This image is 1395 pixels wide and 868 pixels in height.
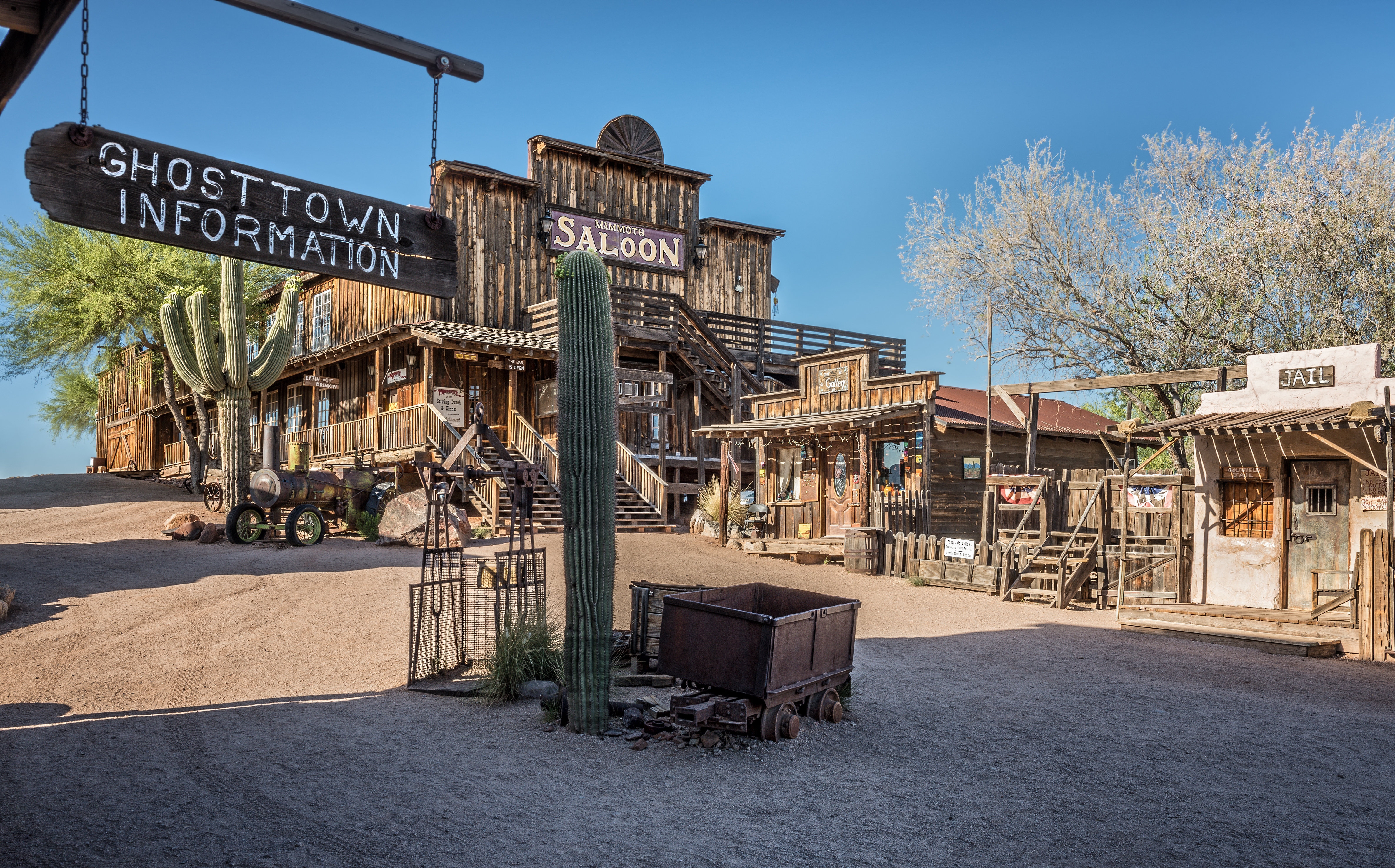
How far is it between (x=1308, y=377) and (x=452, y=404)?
18.1 m

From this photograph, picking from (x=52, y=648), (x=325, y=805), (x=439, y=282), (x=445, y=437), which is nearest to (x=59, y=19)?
(x=439, y=282)

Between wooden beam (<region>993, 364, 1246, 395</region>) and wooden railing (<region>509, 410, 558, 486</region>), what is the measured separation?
974cm

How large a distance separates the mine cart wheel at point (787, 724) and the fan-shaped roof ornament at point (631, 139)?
23.3m

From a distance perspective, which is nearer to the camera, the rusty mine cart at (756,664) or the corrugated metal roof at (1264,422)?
the rusty mine cart at (756,664)

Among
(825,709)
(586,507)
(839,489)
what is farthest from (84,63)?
(839,489)

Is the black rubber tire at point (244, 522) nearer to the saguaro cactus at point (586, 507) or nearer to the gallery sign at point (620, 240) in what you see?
the gallery sign at point (620, 240)

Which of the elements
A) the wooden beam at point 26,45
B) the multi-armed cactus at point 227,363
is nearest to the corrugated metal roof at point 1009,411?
the multi-armed cactus at point 227,363

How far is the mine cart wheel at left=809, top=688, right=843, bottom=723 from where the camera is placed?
745 centimetres

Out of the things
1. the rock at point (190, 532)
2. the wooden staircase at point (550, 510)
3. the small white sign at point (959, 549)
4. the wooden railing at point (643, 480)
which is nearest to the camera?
the small white sign at point (959, 549)

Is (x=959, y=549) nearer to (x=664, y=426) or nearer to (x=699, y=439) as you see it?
(x=664, y=426)

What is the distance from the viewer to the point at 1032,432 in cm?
1745

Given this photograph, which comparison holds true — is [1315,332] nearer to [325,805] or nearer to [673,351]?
[673,351]

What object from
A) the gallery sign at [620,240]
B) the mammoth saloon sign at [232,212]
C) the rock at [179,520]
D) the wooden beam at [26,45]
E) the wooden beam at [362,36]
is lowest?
the rock at [179,520]

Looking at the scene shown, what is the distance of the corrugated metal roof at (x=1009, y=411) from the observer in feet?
90.5
